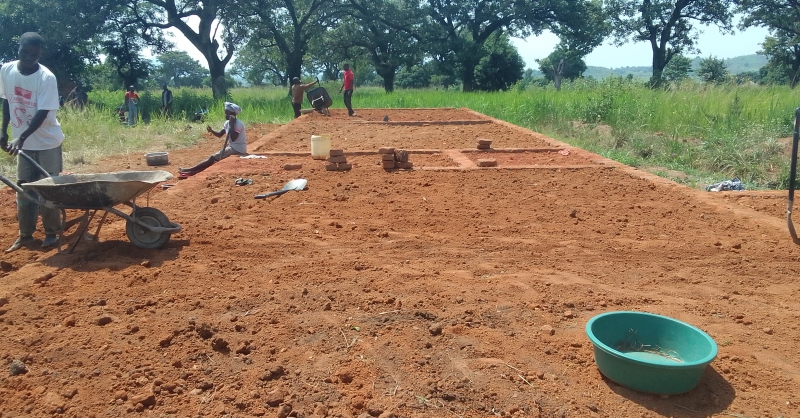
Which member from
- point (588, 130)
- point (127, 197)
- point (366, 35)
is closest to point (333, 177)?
point (127, 197)

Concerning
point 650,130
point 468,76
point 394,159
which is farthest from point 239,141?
point 468,76

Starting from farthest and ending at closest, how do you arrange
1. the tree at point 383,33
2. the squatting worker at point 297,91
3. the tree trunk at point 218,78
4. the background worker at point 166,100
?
1. the tree at point 383,33
2. the tree trunk at point 218,78
3. the background worker at point 166,100
4. the squatting worker at point 297,91

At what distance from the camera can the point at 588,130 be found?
1255 cm

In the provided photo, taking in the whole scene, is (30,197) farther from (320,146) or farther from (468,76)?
(468,76)

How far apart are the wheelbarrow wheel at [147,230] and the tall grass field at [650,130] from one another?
512 centimetres

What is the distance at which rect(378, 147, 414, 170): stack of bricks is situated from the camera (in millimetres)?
7820

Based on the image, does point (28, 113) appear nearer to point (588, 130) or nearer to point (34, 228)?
point (34, 228)

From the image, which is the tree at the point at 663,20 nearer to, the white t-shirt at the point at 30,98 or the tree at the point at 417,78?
the tree at the point at 417,78

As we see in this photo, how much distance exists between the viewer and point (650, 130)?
1115cm

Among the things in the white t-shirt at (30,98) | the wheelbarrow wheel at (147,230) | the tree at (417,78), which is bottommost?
the wheelbarrow wheel at (147,230)

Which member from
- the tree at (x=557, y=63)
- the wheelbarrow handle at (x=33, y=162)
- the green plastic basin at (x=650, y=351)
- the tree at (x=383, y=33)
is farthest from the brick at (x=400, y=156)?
the tree at (x=557, y=63)

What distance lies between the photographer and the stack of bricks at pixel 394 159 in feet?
25.7

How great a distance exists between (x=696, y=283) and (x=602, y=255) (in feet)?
2.44

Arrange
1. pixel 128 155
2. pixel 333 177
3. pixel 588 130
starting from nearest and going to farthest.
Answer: pixel 333 177 < pixel 128 155 < pixel 588 130
